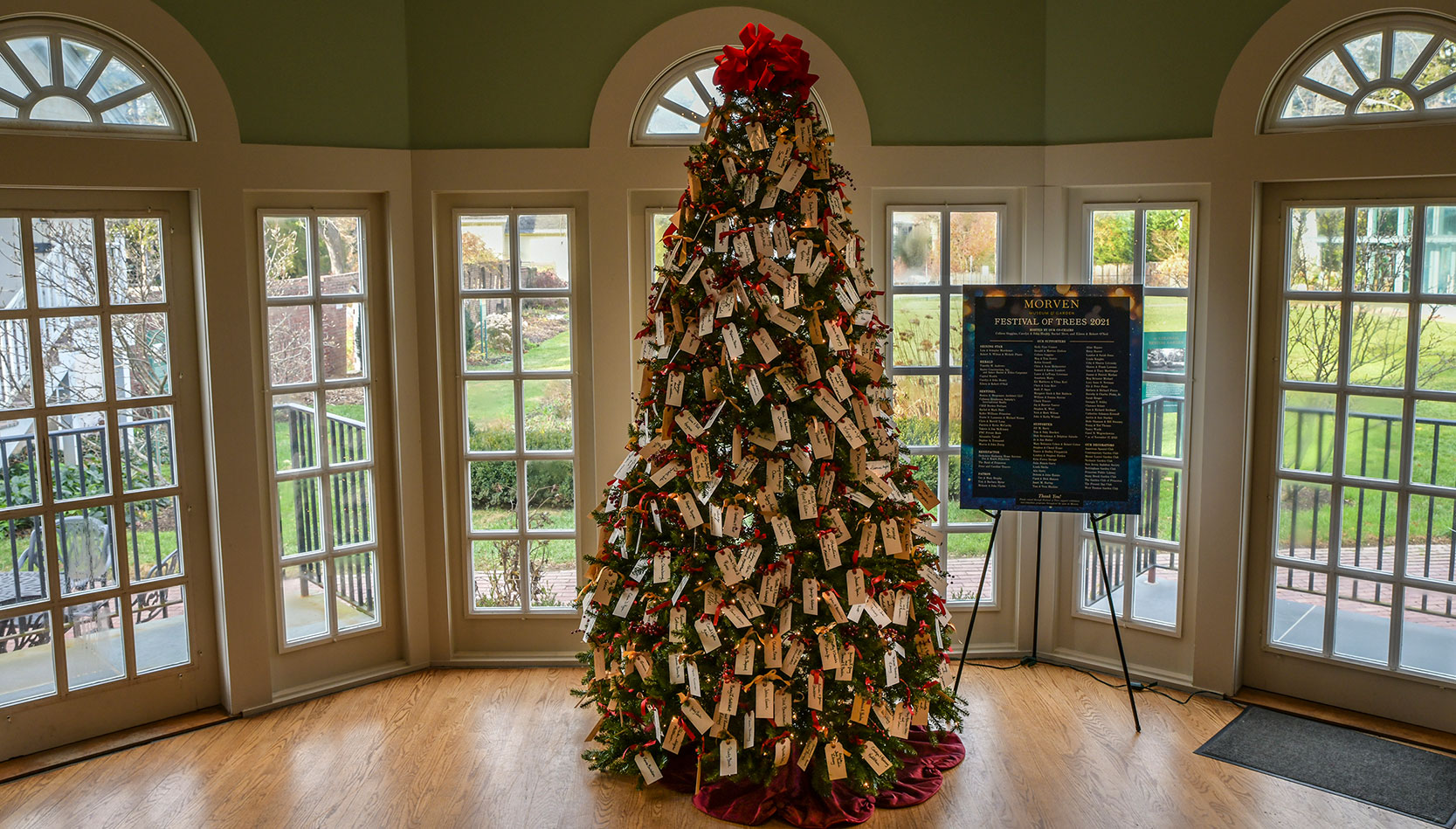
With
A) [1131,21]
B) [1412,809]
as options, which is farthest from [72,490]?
[1412,809]

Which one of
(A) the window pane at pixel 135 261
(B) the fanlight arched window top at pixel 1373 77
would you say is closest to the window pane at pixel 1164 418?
(B) the fanlight arched window top at pixel 1373 77

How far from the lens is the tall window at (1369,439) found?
13.1ft

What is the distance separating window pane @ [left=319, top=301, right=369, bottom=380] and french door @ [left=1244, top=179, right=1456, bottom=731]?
11.9ft

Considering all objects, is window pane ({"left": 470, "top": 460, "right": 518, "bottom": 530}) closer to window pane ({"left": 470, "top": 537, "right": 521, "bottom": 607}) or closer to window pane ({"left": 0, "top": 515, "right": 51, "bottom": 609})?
window pane ({"left": 470, "top": 537, "right": 521, "bottom": 607})

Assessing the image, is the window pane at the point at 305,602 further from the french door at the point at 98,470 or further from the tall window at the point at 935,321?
the tall window at the point at 935,321

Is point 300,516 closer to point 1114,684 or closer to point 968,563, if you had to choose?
point 968,563

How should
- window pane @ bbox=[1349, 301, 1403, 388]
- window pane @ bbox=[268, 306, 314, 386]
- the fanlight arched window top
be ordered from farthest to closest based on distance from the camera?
1. window pane @ bbox=[268, 306, 314, 386]
2. window pane @ bbox=[1349, 301, 1403, 388]
3. the fanlight arched window top

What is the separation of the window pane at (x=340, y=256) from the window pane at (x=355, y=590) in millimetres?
1126

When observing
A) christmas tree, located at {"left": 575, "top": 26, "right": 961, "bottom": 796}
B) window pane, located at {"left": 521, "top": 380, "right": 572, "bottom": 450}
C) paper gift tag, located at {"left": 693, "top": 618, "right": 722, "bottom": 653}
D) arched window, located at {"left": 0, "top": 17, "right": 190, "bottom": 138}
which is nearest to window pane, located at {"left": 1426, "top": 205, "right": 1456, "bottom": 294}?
christmas tree, located at {"left": 575, "top": 26, "right": 961, "bottom": 796}

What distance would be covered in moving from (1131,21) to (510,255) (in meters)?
2.69

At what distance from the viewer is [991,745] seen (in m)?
4.04

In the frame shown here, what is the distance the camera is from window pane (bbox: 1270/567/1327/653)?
432 centimetres

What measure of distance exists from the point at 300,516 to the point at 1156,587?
11.7 ft

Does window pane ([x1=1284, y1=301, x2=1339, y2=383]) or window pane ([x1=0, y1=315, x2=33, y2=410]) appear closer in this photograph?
window pane ([x1=0, y1=315, x2=33, y2=410])
